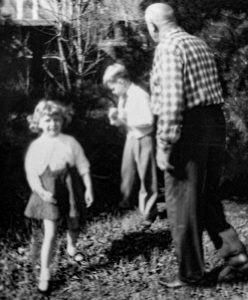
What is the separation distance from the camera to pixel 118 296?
4227mm

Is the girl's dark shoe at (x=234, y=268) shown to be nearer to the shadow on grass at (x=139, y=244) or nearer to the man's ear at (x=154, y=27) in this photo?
the shadow on grass at (x=139, y=244)

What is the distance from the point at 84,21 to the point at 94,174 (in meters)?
1.00

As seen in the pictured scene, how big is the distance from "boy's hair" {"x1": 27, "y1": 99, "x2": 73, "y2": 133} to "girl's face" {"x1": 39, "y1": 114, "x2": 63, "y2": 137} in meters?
0.02

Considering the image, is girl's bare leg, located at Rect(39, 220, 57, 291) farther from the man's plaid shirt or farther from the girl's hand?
the man's plaid shirt

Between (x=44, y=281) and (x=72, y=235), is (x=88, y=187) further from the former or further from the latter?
(x=44, y=281)

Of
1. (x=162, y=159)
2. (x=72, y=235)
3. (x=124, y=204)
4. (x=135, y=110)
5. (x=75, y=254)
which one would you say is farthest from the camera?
(x=75, y=254)

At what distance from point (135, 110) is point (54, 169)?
617 millimetres

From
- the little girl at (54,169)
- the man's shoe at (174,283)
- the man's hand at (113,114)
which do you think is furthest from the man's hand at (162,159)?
the man's shoe at (174,283)

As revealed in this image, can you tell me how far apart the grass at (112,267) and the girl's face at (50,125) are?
37.0 inches

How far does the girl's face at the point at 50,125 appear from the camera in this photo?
3750mm

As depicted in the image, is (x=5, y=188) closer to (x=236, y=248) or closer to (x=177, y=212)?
(x=177, y=212)

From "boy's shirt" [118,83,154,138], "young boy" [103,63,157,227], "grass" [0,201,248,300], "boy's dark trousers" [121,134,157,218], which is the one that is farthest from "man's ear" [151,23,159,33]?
"grass" [0,201,248,300]

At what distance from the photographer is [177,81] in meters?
3.81

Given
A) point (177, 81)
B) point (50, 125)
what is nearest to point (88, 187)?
point (50, 125)
